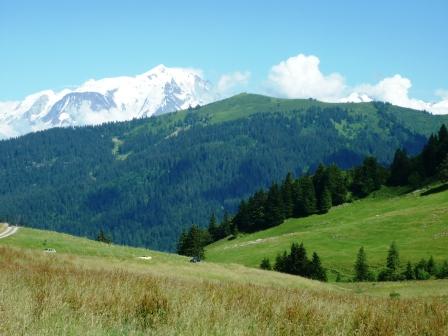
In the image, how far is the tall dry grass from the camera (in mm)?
8273

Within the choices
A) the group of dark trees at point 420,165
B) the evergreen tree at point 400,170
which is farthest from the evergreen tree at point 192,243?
the evergreen tree at point 400,170

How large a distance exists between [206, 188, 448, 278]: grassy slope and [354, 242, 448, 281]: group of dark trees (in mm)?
4631

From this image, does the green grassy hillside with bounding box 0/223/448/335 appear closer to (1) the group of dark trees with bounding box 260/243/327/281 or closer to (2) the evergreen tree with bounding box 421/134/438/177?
(1) the group of dark trees with bounding box 260/243/327/281

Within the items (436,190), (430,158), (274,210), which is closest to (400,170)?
(430,158)

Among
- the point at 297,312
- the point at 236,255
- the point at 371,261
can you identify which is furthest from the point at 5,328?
the point at 236,255

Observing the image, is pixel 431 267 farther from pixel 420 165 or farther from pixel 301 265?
pixel 420 165

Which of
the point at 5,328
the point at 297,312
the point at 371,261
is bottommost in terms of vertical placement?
the point at 371,261

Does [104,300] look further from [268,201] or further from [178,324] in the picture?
[268,201]

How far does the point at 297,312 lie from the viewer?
986cm

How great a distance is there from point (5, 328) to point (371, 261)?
77679 mm

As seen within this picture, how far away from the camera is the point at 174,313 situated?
30.9 ft

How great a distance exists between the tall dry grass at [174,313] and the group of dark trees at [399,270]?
187ft

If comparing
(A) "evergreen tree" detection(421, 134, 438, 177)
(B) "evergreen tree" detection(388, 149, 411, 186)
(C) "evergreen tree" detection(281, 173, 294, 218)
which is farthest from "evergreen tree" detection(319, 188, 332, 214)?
(A) "evergreen tree" detection(421, 134, 438, 177)

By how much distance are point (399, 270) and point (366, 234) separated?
2402 centimetres
